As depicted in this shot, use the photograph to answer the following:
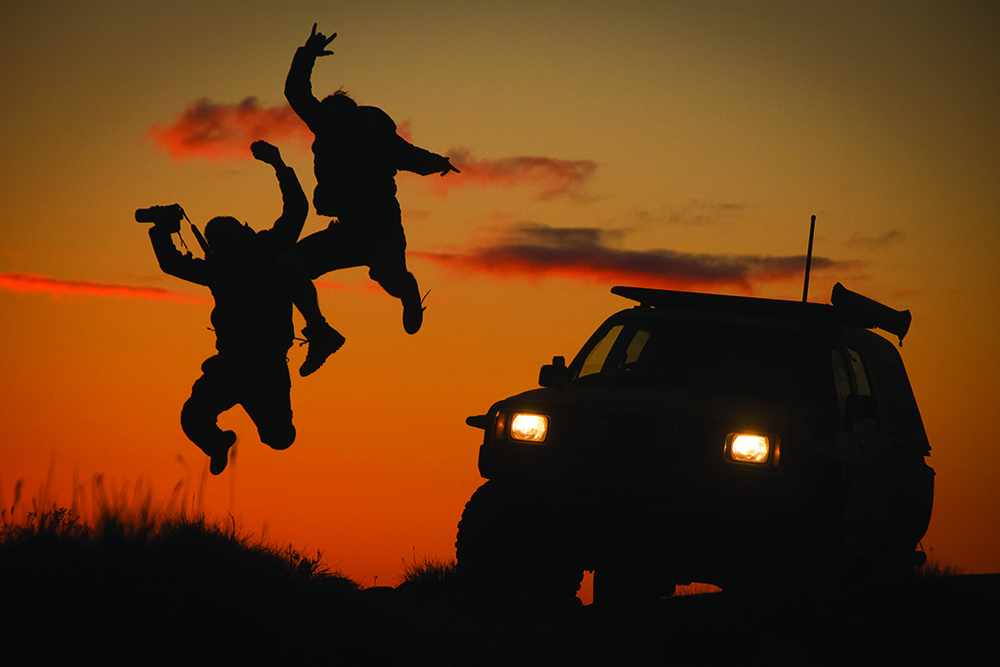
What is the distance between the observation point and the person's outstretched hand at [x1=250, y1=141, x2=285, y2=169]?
7805mm

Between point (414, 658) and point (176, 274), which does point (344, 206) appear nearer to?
point (176, 274)

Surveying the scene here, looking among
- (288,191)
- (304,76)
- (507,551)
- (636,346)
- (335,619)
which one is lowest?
(335,619)

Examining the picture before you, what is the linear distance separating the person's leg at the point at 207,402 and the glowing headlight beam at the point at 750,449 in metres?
3.60

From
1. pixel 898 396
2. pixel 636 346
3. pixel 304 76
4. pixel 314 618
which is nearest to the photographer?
pixel 314 618

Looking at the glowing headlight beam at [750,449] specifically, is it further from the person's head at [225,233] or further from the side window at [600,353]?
the person's head at [225,233]

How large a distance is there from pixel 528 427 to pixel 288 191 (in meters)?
2.24

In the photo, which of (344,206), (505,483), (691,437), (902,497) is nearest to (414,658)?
(505,483)

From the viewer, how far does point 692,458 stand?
7.76 metres

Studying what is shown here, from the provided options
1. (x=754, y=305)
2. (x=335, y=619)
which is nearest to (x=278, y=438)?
(x=335, y=619)

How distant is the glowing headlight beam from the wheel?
141cm

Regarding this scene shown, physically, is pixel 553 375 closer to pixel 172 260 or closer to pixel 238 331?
pixel 238 331

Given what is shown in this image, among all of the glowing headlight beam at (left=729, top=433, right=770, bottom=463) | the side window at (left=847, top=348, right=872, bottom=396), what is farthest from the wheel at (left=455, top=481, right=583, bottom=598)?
the side window at (left=847, top=348, right=872, bottom=396)

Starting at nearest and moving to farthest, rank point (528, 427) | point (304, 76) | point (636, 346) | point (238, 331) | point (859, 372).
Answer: point (304, 76) → point (528, 427) → point (238, 331) → point (636, 346) → point (859, 372)

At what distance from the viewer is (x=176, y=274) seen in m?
8.49
